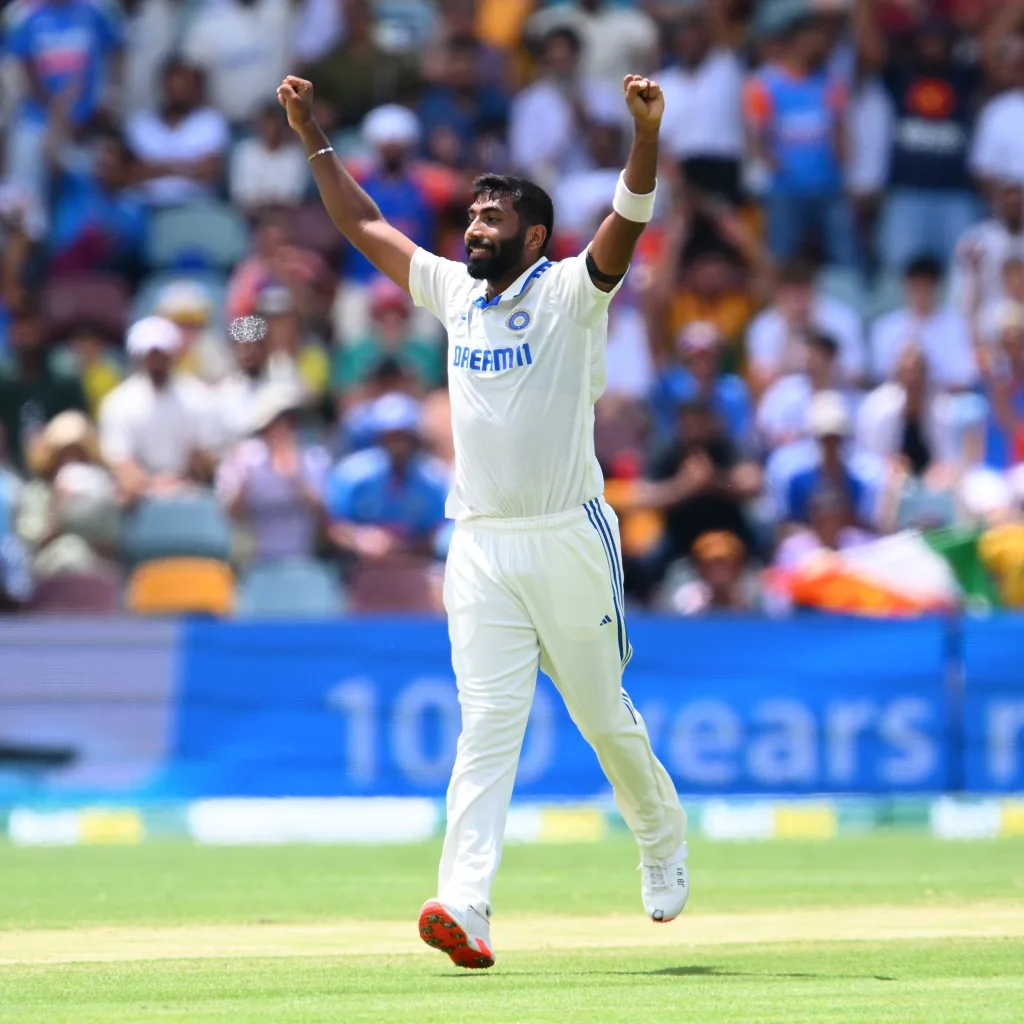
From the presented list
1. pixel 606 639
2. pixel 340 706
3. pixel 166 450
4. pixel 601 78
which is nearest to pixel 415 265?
pixel 606 639

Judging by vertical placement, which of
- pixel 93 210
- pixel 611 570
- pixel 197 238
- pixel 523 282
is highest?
pixel 523 282

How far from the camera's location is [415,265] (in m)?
7.50

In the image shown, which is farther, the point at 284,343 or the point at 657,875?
the point at 284,343

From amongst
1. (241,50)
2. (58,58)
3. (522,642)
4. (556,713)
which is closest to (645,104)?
(522,642)

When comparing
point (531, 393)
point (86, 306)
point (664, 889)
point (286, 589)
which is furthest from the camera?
point (86, 306)

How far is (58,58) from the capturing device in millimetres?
16938

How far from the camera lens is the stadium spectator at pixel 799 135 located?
1705 centimetres

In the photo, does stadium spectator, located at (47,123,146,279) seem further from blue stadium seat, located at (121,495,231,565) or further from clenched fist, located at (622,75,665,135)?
clenched fist, located at (622,75,665,135)

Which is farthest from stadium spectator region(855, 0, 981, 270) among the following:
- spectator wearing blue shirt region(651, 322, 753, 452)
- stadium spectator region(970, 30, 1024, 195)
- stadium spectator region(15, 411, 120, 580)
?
stadium spectator region(15, 411, 120, 580)

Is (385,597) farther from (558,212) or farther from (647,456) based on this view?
(558,212)

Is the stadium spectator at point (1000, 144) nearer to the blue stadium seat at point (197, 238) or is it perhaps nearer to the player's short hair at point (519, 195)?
the blue stadium seat at point (197, 238)

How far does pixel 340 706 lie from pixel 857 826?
288 centimetres

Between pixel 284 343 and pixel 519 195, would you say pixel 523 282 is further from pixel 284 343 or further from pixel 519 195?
pixel 284 343

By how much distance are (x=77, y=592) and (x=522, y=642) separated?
6552 millimetres
